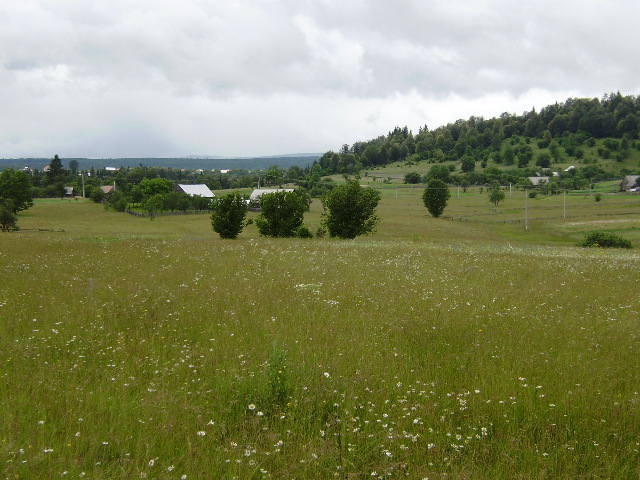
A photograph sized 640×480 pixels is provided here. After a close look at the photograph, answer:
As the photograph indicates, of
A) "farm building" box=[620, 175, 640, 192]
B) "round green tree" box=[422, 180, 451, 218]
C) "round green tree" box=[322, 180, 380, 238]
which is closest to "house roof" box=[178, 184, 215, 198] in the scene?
"round green tree" box=[422, 180, 451, 218]

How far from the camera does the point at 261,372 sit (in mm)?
6395

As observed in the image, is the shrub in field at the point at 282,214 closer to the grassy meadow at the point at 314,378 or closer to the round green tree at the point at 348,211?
the round green tree at the point at 348,211

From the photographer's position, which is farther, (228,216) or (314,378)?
(228,216)

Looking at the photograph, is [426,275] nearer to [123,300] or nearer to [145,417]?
[123,300]

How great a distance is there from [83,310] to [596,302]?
11574 millimetres

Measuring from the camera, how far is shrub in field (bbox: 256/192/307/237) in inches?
1788

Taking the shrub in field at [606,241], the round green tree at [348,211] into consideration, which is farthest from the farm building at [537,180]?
the round green tree at [348,211]

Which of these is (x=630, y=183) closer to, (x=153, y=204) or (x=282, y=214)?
(x=282, y=214)

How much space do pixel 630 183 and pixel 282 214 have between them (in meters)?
123

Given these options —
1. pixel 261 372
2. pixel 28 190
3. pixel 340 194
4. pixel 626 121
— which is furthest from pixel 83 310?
pixel 626 121

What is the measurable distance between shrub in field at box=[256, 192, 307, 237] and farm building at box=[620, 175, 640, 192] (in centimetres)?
11382

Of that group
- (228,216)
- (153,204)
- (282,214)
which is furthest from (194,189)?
(228,216)

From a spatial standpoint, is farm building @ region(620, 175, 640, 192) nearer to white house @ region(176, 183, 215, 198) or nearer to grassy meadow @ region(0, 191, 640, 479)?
white house @ region(176, 183, 215, 198)

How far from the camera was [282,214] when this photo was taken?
150 ft
